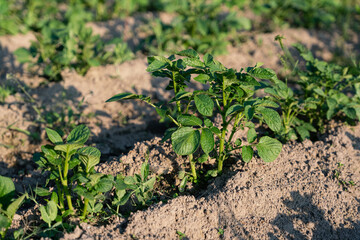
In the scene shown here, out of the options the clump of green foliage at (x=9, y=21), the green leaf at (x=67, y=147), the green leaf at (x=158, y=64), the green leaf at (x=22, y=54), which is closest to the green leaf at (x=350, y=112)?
the green leaf at (x=158, y=64)

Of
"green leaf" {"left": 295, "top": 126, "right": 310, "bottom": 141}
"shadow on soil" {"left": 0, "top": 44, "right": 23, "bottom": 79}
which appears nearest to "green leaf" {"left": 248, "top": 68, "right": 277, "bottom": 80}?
"green leaf" {"left": 295, "top": 126, "right": 310, "bottom": 141}

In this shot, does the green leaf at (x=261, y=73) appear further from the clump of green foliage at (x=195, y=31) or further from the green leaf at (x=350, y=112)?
the clump of green foliage at (x=195, y=31)

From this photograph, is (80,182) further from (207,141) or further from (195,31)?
(195,31)

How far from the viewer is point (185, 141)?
1.92 meters

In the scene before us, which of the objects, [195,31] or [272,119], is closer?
[272,119]

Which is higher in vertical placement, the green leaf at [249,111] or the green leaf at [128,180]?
the green leaf at [249,111]

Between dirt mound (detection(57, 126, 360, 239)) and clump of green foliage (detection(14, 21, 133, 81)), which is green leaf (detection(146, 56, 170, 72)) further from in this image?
clump of green foliage (detection(14, 21, 133, 81))

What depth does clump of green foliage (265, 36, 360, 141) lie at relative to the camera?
8.18 feet

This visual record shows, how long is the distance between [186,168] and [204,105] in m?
0.62

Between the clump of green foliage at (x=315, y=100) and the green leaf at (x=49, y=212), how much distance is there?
1.53 meters

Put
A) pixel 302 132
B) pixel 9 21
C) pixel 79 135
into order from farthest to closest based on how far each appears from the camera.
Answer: pixel 9 21 < pixel 302 132 < pixel 79 135

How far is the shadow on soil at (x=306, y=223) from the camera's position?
→ 80.5 inches

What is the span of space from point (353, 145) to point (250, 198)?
3.18 feet

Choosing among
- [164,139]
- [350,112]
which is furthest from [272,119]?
[350,112]
